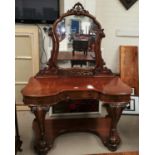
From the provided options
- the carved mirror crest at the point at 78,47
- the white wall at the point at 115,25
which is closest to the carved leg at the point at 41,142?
the carved mirror crest at the point at 78,47

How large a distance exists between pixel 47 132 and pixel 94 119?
60 centimetres

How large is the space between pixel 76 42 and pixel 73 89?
2.10ft

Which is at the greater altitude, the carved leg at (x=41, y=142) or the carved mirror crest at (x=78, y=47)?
the carved mirror crest at (x=78, y=47)

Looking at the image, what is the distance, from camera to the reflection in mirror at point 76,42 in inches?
92.0

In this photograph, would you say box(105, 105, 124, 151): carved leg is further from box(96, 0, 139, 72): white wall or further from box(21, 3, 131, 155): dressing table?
box(96, 0, 139, 72): white wall

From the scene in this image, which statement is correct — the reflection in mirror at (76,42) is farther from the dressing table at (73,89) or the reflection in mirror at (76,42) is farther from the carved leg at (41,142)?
the carved leg at (41,142)

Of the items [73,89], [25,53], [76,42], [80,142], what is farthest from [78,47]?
[80,142]

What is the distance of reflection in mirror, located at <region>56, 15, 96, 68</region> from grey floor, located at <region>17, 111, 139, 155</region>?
75 cm

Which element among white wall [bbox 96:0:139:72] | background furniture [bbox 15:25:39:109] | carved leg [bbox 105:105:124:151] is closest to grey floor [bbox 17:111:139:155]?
carved leg [bbox 105:105:124:151]

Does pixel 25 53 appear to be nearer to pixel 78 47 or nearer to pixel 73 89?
pixel 78 47

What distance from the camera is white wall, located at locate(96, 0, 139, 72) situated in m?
2.98

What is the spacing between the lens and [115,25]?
3.03m

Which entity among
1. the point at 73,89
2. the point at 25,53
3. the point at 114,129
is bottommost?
the point at 114,129

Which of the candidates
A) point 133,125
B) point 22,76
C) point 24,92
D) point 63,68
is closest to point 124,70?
point 133,125
